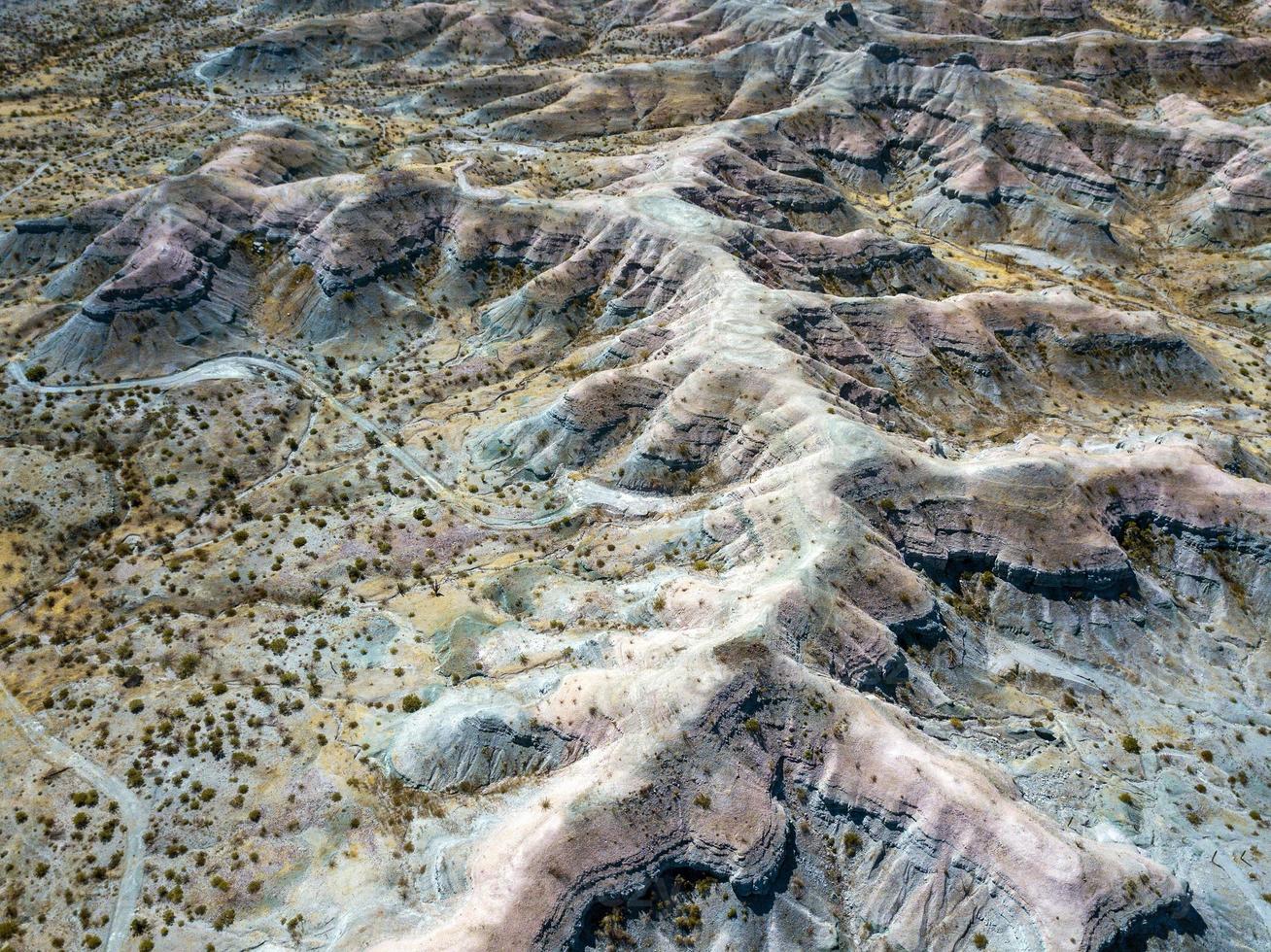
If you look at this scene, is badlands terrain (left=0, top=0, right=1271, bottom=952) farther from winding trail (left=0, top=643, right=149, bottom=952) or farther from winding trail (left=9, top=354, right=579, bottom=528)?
winding trail (left=9, top=354, right=579, bottom=528)

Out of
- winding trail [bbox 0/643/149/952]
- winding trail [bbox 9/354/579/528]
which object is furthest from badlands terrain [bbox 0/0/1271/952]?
winding trail [bbox 9/354/579/528]

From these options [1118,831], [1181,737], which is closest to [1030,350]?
[1181,737]

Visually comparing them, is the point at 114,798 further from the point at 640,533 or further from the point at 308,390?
the point at 308,390

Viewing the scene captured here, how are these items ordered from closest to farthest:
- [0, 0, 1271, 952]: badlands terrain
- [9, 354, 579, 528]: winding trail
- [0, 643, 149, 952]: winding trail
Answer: [0, 643, 149, 952]: winding trail < [0, 0, 1271, 952]: badlands terrain < [9, 354, 579, 528]: winding trail

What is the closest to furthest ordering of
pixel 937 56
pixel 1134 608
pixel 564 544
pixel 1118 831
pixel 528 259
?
pixel 1118 831, pixel 1134 608, pixel 564 544, pixel 528 259, pixel 937 56

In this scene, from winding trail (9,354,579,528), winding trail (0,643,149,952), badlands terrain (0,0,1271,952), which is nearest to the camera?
winding trail (0,643,149,952)

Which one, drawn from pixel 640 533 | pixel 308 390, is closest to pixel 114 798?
pixel 640 533

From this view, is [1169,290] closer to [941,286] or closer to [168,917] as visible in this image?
[941,286]

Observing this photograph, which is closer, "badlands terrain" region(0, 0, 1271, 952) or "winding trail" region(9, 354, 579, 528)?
"badlands terrain" region(0, 0, 1271, 952)

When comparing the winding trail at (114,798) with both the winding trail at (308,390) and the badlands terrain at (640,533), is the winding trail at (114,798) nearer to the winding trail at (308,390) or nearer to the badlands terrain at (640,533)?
the badlands terrain at (640,533)
